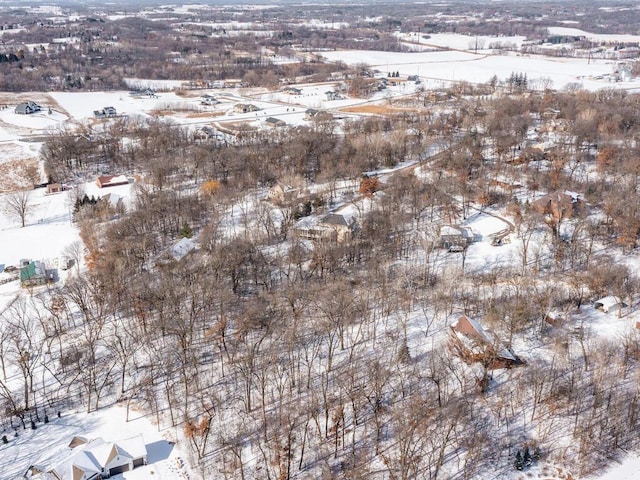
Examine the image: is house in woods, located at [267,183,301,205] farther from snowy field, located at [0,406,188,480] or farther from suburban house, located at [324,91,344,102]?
suburban house, located at [324,91,344,102]

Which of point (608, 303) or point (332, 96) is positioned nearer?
point (608, 303)

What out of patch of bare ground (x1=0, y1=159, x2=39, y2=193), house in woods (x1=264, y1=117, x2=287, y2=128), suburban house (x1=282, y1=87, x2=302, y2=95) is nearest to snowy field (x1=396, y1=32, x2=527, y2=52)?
suburban house (x1=282, y1=87, x2=302, y2=95)

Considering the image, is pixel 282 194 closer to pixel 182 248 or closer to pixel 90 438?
pixel 182 248

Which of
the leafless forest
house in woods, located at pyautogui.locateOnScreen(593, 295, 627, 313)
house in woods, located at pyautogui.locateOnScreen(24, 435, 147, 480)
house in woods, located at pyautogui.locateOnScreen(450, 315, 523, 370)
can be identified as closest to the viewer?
house in woods, located at pyautogui.locateOnScreen(24, 435, 147, 480)

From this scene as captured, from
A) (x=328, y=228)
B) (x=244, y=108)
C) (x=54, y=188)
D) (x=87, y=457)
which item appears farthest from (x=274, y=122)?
(x=87, y=457)

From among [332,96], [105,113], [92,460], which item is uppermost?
[332,96]

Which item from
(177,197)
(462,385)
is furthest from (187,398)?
(177,197)

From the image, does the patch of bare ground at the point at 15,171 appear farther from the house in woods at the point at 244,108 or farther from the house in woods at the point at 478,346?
the house in woods at the point at 478,346

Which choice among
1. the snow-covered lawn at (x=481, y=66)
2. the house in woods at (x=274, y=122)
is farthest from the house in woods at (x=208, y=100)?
the snow-covered lawn at (x=481, y=66)
